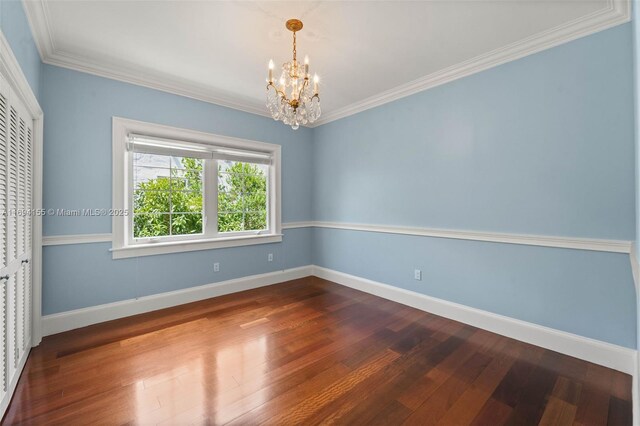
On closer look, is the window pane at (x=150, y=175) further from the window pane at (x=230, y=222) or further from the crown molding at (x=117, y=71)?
the crown molding at (x=117, y=71)

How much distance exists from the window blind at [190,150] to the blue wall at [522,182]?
167 centimetres

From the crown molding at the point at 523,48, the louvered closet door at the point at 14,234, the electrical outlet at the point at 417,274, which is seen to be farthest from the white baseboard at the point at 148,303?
the crown molding at the point at 523,48

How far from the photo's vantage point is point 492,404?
1.75 m

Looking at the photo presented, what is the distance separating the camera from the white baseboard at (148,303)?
2.68 m

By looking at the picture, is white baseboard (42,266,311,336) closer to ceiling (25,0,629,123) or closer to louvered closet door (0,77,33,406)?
louvered closet door (0,77,33,406)

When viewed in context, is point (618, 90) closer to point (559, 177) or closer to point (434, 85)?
point (559, 177)

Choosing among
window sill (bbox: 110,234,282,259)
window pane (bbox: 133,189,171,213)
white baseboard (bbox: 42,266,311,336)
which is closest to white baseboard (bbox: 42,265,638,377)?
white baseboard (bbox: 42,266,311,336)

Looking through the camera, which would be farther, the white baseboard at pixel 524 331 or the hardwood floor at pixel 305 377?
the white baseboard at pixel 524 331

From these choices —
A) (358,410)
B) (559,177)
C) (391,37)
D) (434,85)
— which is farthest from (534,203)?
(358,410)

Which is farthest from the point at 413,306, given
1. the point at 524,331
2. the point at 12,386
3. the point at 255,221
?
the point at 12,386

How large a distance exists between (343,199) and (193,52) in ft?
8.57

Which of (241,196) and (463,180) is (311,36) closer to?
(463,180)

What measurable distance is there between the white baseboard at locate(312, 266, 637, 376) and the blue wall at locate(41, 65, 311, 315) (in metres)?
2.55

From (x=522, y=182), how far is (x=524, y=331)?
1.34 m
